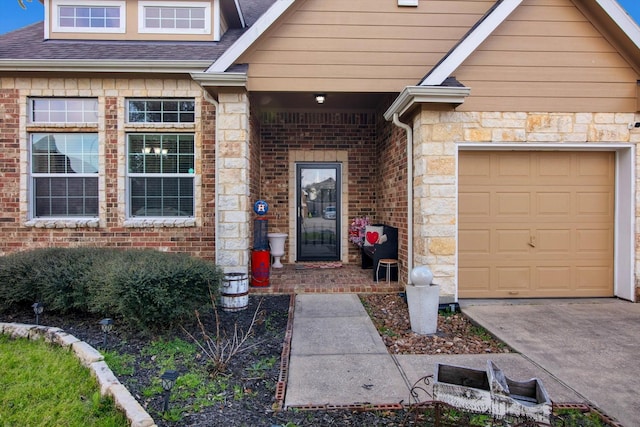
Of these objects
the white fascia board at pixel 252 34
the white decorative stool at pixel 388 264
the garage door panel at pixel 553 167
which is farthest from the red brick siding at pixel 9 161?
the garage door panel at pixel 553 167

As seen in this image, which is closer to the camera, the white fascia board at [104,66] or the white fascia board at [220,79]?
the white fascia board at [220,79]

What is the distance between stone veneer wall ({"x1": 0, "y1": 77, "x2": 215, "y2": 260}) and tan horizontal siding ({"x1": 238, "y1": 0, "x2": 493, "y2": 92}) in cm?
149

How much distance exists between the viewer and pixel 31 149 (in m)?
6.54

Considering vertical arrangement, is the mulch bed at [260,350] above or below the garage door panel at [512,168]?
below

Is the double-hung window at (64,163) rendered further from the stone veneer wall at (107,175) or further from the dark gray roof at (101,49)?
the dark gray roof at (101,49)

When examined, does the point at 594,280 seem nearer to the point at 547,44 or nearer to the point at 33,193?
the point at 547,44

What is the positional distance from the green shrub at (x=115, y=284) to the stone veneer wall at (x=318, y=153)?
146 inches

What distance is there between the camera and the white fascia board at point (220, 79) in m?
5.48

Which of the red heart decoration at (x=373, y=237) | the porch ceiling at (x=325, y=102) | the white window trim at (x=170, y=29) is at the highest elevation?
the white window trim at (x=170, y=29)

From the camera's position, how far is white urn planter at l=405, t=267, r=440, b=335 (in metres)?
4.49

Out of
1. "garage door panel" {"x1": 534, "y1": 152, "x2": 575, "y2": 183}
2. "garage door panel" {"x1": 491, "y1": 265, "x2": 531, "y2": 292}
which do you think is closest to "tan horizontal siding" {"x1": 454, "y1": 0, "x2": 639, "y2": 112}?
"garage door panel" {"x1": 534, "y1": 152, "x2": 575, "y2": 183}

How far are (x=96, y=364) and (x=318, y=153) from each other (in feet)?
19.9

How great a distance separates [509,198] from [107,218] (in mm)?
6437

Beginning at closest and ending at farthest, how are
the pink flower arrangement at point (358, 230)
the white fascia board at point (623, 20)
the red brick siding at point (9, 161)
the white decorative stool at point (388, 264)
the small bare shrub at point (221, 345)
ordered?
the small bare shrub at point (221, 345) < the white fascia board at point (623, 20) < the red brick siding at point (9, 161) < the white decorative stool at point (388, 264) < the pink flower arrangement at point (358, 230)
